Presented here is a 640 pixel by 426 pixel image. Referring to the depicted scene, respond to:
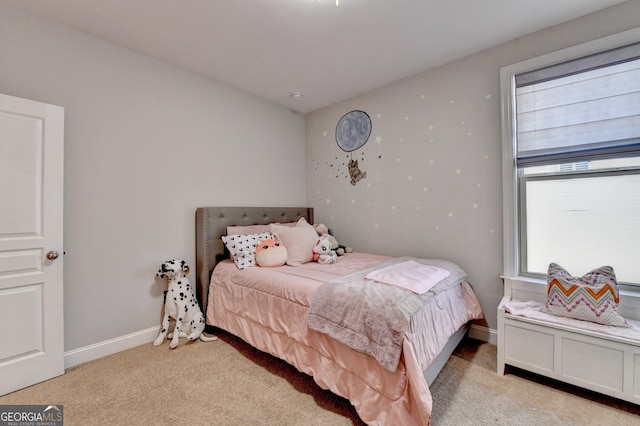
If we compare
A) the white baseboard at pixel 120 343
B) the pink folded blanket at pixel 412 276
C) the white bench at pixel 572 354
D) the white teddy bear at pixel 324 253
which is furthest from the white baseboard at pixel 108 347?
the white bench at pixel 572 354

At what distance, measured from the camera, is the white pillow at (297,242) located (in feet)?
8.84

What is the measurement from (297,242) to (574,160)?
2370mm

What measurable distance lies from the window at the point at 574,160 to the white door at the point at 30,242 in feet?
11.4

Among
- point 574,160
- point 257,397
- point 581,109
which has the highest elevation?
point 581,109

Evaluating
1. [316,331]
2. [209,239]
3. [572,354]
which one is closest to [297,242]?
[209,239]

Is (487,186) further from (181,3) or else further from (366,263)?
(181,3)

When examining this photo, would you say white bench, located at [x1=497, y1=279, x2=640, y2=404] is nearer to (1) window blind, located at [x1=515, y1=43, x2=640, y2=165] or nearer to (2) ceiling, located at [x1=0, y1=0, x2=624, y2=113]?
(1) window blind, located at [x1=515, y1=43, x2=640, y2=165]

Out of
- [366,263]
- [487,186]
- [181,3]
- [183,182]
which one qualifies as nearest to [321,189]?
[366,263]

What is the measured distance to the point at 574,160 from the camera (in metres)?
2.10

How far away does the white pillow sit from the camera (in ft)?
8.84

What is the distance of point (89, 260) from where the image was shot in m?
2.20

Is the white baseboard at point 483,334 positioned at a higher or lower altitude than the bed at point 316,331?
lower

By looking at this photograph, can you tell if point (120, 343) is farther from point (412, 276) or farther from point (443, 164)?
point (443, 164)

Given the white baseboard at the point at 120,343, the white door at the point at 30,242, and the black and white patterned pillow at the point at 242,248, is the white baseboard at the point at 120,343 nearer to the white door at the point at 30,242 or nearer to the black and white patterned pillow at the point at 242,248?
the white door at the point at 30,242
